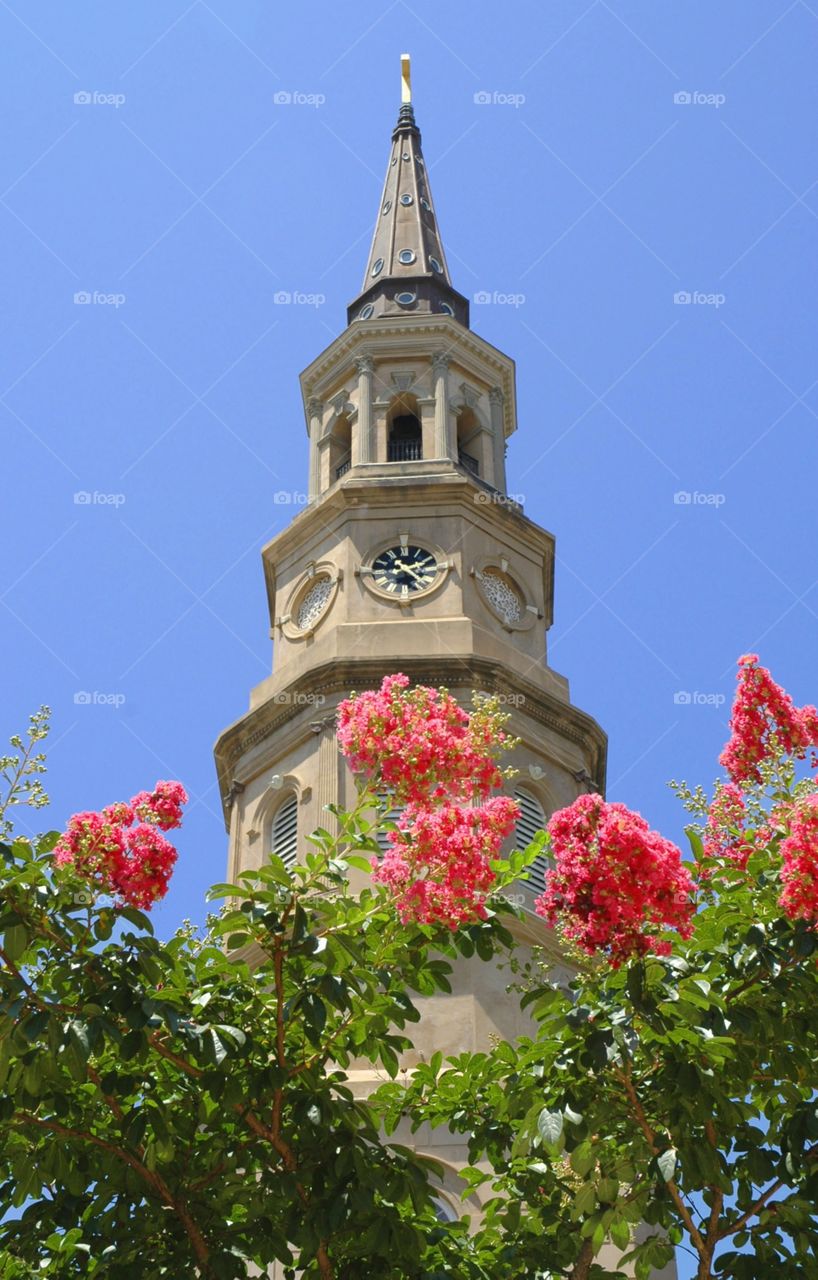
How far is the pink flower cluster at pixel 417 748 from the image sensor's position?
13.6 metres

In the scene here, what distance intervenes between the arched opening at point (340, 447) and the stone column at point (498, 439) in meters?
3.40

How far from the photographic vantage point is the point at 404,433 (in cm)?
4278

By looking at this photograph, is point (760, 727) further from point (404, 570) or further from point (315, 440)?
point (315, 440)

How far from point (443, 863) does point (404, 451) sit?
28892mm

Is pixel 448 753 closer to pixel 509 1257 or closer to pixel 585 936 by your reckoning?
pixel 585 936

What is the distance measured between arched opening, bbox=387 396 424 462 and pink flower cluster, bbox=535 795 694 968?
29.4m

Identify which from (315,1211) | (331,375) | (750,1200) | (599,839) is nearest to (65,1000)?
(315,1211)

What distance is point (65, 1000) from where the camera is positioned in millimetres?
13383

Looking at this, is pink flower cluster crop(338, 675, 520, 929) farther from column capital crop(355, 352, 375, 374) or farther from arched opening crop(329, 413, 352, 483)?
column capital crop(355, 352, 375, 374)

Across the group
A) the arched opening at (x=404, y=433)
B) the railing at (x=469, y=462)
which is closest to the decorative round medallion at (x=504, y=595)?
the railing at (x=469, y=462)

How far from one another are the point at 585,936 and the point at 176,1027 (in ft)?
10.1

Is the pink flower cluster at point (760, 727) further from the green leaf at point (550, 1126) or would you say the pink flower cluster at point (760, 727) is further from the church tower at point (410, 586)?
the church tower at point (410, 586)

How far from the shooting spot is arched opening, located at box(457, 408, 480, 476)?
42.5 metres

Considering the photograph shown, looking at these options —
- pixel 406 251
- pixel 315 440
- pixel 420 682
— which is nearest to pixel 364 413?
pixel 315 440
